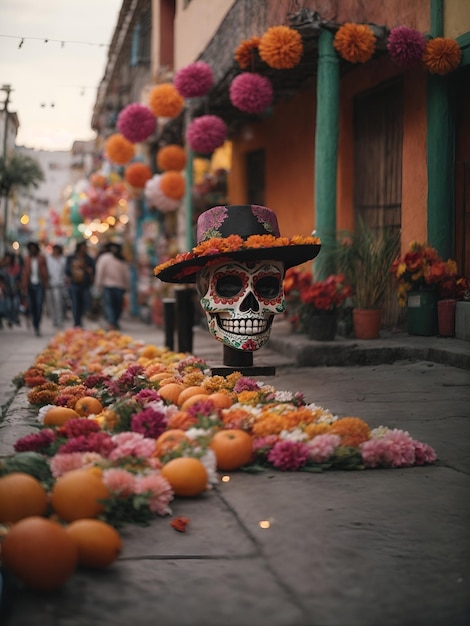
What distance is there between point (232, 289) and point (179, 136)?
36.8ft

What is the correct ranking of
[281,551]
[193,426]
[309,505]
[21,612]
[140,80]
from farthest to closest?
[140,80], [193,426], [309,505], [281,551], [21,612]

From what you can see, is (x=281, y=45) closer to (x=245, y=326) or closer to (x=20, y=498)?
(x=245, y=326)

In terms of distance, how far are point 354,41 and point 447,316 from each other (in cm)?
Answer: 302

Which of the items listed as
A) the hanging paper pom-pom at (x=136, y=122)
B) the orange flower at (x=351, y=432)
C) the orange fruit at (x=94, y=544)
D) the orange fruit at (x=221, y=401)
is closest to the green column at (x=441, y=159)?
the orange fruit at (x=221, y=401)

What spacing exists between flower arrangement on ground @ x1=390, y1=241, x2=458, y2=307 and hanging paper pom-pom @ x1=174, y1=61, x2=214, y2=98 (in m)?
4.10

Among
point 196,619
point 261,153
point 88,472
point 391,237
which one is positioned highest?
point 261,153

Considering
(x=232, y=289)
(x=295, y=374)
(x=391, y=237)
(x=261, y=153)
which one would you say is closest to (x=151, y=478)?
(x=232, y=289)

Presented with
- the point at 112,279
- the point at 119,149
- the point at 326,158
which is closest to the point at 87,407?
the point at 326,158

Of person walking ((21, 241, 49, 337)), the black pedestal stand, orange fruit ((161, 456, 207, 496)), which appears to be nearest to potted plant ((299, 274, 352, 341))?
the black pedestal stand

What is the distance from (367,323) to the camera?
8.37 metres

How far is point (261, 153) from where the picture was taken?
14.5 meters

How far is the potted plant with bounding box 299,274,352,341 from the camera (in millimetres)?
8125

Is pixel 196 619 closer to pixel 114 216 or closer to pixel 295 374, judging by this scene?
pixel 295 374

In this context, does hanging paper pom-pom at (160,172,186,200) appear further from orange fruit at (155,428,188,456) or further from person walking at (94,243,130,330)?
orange fruit at (155,428,188,456)
